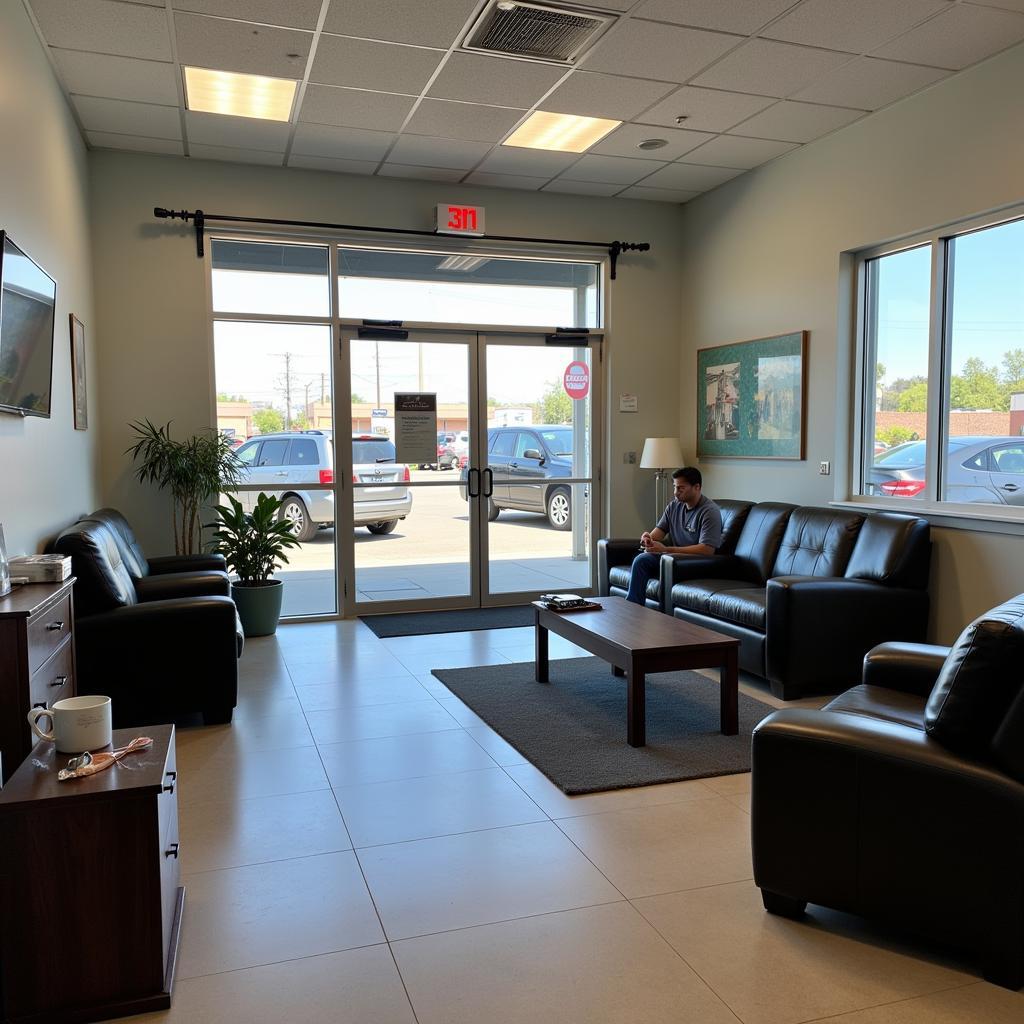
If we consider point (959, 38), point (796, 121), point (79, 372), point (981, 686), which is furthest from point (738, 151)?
point (981, 686)

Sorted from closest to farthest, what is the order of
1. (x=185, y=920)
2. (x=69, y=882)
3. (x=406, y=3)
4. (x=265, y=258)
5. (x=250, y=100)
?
(x=69, y=882) → (x=185, y=920) → (x=406, y=3) → (x=250, y=100) → (x=265, y=258)

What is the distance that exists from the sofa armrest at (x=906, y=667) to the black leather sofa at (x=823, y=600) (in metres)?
1.43

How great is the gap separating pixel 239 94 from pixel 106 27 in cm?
97

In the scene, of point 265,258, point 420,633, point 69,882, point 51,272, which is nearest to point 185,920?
point 69,882

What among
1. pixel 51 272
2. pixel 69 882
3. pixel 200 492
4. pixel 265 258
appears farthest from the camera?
pixel 265 258

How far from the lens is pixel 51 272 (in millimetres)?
4328

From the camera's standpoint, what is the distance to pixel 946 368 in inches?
196

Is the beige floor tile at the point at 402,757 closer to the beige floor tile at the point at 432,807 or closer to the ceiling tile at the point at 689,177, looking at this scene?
the beige floor tile at the point at 432,807

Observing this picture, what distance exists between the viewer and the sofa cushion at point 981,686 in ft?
6.89

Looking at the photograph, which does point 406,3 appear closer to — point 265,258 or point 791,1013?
point 265,258

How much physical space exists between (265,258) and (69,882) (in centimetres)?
526

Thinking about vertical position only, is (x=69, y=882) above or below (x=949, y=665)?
below

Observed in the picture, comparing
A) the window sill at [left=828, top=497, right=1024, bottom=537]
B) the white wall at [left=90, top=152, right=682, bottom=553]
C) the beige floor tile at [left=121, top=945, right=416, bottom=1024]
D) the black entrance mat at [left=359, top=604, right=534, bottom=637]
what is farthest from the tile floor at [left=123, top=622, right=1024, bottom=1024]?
the white wall at [left=90, top=152, right=682, bottom=553]

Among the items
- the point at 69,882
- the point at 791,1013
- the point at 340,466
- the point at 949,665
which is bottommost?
the point at 791,1013
